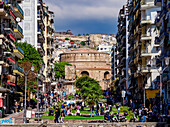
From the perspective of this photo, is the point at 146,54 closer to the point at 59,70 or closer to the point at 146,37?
the point at 146,37

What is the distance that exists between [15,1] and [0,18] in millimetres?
9152

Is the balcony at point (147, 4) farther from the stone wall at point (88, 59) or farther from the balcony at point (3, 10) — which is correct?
the stone wall at point (88, 59)

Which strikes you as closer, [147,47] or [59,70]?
A: [147,47]

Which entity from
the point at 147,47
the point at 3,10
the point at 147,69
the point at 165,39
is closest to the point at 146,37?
the point at 147,47

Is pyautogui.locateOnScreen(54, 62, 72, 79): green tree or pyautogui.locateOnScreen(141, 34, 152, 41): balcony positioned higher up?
pyautogui.locateOnScreen(54, 62, 72, 79): green tree

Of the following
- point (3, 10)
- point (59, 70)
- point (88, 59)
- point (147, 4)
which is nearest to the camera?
point (3, 10)

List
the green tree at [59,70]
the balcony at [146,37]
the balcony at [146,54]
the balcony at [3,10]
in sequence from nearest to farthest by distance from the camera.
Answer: the balcony at [3,10]
the balcony at [146,54]
the balcony at [146,37]
the green tree at [59,70]

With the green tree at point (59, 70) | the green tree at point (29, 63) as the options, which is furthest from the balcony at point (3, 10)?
the green tree at point (59, 70)

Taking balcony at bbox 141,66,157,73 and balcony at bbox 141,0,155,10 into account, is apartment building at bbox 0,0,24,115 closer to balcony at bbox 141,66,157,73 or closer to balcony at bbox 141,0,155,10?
balcony at bbox 141,66,157,73

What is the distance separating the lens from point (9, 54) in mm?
49625

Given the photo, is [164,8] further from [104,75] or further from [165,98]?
[104,75]

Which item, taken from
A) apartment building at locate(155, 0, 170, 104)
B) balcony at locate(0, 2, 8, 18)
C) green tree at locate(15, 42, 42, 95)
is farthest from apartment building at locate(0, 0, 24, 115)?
apartment building at locate(155, 0, 170, 104)

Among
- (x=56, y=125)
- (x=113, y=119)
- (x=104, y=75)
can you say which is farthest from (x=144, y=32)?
(x=104, y=75)

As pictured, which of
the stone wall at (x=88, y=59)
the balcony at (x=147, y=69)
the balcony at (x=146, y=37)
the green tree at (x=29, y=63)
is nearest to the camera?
the balcony at (x=147, y=69)
